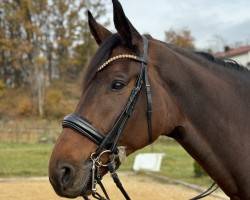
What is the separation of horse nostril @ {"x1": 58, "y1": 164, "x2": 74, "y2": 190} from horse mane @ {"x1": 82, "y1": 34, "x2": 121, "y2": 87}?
52cm

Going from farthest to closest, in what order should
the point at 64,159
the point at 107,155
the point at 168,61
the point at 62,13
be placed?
1. the point at 62,13
2. the point at 168,61
3. the point at 107,155
4. the point at 64,159

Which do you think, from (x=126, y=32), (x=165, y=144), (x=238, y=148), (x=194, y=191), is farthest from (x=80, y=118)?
(x=165, y=144)

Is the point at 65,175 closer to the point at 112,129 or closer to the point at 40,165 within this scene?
the point at 112,129

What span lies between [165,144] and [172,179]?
14.2 meters

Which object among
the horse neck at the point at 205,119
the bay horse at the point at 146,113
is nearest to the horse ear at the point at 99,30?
the bay horse at the point at 146,113

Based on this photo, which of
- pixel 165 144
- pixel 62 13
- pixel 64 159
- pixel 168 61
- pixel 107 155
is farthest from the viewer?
pixel 62 13

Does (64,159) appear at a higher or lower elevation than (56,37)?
lower

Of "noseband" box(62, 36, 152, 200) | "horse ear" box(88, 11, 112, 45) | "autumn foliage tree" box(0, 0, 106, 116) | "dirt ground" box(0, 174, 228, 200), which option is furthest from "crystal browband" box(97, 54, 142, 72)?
"autumn foliage tree" box(0, 0, 106, 116)

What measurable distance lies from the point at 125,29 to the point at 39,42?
35.3 m

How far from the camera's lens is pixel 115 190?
31.8 feet

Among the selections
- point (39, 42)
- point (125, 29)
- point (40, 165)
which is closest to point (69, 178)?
point (125, 29)

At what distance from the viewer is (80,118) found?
2.14 metres

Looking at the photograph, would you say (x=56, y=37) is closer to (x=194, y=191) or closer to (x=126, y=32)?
(x=194, y=191)

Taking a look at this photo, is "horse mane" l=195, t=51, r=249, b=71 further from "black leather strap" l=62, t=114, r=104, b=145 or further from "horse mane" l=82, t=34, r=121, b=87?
"black leather strap" l=62, t=114, r=104, b=145
